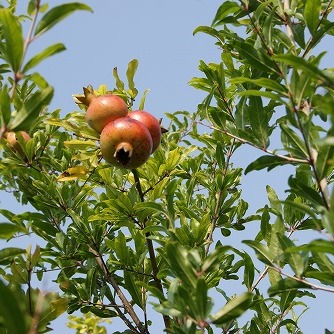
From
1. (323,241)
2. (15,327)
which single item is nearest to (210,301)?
(323,241)

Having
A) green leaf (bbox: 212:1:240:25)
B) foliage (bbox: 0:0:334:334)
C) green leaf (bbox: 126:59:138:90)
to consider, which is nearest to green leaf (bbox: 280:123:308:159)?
foliage (bbox: 0:0:334:334)

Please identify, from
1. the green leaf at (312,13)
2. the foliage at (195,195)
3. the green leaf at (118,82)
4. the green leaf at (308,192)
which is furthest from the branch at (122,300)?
the green leaf at (312,13)

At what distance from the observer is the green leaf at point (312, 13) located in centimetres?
220

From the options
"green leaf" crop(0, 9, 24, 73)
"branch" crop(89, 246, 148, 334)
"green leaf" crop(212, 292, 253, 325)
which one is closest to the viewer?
"green leaf" crop(0, 9, 24, 73)

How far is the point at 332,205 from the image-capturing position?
61.6 inches

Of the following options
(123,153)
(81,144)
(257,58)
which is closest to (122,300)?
(81,144)

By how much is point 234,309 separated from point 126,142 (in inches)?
30.6

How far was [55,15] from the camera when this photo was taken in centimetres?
146

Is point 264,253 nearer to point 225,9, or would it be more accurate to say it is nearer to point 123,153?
point 123,153

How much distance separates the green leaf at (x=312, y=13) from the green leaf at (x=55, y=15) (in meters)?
1.10

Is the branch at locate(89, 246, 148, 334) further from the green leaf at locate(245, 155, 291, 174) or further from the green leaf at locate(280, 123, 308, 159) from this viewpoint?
the green leaf at locate(280, 123, 308, 159)

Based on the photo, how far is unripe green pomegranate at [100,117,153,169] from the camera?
2.13m

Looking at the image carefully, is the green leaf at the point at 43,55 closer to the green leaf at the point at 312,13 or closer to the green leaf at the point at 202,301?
the green leaf at the point at 202,301

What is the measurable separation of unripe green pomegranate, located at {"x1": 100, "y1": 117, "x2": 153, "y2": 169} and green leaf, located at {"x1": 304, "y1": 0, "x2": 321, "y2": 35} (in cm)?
79
